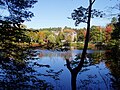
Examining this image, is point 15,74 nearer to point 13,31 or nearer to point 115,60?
point 13,31

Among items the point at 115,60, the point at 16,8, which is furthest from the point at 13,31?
the point at 115,60

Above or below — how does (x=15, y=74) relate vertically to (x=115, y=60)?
above

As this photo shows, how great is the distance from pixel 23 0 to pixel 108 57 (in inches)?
221

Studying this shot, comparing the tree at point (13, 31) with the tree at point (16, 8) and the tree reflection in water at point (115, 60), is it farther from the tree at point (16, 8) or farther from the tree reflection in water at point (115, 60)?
the tree reflection in water at point (115, 60)

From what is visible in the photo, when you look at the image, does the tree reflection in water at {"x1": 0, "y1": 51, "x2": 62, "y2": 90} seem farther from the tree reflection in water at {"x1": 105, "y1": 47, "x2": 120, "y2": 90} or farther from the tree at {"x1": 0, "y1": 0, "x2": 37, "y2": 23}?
the tree reflection in water at {"x1": 105, "y1": 47, "x2": 120, "y2": 90}

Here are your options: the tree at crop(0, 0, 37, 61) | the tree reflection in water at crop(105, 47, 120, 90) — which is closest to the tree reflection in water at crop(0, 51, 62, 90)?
the tree at crop(0, 0, 37, 61)

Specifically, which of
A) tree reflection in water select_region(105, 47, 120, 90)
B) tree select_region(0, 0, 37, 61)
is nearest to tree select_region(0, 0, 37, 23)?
tree select_region(0, 0, 37, 61)

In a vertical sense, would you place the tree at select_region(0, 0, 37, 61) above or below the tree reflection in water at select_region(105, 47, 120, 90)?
above

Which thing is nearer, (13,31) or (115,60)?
(13,31)

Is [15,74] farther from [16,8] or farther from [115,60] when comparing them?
[115,60]

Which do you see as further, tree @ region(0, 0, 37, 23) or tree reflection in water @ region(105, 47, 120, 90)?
tree reflection in water @ region(105, 47, 120, 90)

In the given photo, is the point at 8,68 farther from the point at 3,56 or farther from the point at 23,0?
the point at 23,0

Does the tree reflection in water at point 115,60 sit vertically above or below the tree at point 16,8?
below

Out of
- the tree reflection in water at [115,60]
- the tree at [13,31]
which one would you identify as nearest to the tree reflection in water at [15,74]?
the tree at [13,31]
